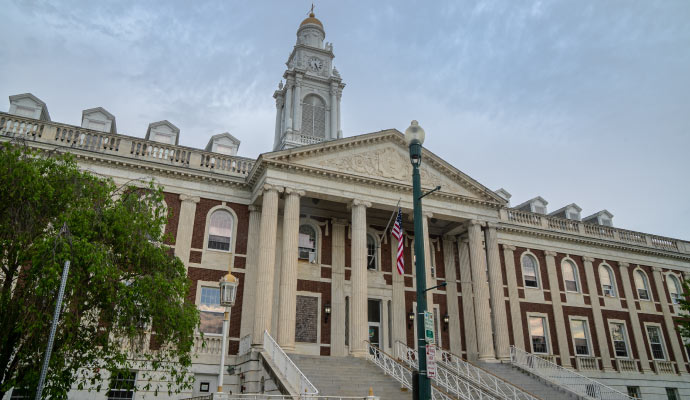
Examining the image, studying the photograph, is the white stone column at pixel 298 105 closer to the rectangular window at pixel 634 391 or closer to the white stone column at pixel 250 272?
the white stone column at pixel 250 272

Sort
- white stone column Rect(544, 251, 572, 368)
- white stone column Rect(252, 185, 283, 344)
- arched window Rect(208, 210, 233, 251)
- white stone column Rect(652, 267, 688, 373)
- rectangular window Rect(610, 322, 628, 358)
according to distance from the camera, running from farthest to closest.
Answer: white stone column Rect(652, 267, 688, 373)
rectangular window Rect(610, 322, 628, 358)
white stone column Rect(544, 251, 572, 368)
arched window Rect(208, 210, 233, 251)
white stone column Rect(252, 185, 283, 344)

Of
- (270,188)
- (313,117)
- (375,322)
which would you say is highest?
(313,117)

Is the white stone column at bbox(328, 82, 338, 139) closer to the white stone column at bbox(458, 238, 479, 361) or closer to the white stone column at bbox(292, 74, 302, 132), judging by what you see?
the white stone column at bbox(292, 74, 302, 132)

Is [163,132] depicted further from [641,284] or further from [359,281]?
[641,284]

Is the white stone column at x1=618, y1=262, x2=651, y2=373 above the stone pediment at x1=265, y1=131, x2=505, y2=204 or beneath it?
beneath

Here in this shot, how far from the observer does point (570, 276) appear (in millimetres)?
34438

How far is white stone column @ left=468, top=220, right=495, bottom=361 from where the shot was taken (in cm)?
2580

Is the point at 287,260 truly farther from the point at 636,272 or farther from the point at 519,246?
the point at 636,272

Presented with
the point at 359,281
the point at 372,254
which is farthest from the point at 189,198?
the point at 372,254

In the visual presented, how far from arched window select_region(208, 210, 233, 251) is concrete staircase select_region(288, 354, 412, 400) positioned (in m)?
7.25

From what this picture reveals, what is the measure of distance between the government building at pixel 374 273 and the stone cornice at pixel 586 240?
0.13m

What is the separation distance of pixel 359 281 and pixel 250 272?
536 cm

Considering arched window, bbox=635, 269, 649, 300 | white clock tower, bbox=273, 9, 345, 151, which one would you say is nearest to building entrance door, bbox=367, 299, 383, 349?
white clock tower, bbox=273, 9, 345, 151

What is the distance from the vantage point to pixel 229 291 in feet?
49.0
